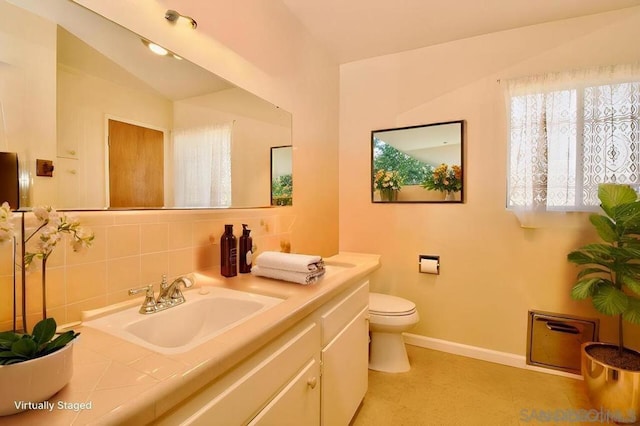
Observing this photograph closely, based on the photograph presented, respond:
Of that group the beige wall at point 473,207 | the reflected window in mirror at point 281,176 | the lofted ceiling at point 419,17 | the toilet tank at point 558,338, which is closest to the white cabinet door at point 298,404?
the reflected window in mirror at point 281,176

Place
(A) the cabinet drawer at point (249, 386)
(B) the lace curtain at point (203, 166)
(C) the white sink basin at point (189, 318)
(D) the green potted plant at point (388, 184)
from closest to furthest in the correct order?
(A) the cabinet drawer at point (249, 386)
(C) the white sink basin at point (189, 318)
(B) the lace curtain at point (203, 166)
(D) the green potted plant at point (388, 184)

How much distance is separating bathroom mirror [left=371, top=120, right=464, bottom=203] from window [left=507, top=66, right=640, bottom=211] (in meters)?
0.38

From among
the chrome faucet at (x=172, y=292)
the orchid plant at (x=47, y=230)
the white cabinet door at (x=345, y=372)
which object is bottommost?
the white cabinet door at (x=345, y=372)

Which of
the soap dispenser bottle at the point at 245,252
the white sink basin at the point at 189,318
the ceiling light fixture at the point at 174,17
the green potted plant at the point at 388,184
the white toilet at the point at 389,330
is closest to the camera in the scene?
the white sink basin at the point at 189,318

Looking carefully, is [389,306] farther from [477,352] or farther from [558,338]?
[558,338]

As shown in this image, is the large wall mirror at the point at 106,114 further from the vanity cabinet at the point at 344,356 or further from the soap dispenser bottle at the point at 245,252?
the vanity cabinet at the point at 344,356

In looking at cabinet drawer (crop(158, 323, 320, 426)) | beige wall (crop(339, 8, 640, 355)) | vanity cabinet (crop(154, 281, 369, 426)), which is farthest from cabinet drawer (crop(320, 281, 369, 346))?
beige wall (crop(339, 8, 640, 355))

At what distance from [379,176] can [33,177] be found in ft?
7.29

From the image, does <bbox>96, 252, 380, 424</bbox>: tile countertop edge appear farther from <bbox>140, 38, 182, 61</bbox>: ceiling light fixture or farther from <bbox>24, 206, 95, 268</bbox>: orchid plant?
<bbox>140, 38, 182, 61</bbox>: ceiling light fixture

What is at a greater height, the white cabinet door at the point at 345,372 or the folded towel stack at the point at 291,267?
the folded towel stack at the point at 291,267

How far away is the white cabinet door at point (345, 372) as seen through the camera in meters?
1.22

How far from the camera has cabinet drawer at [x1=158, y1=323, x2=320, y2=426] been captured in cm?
63

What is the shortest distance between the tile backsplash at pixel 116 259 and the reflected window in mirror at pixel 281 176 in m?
0.43

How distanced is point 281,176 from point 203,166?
607mm
